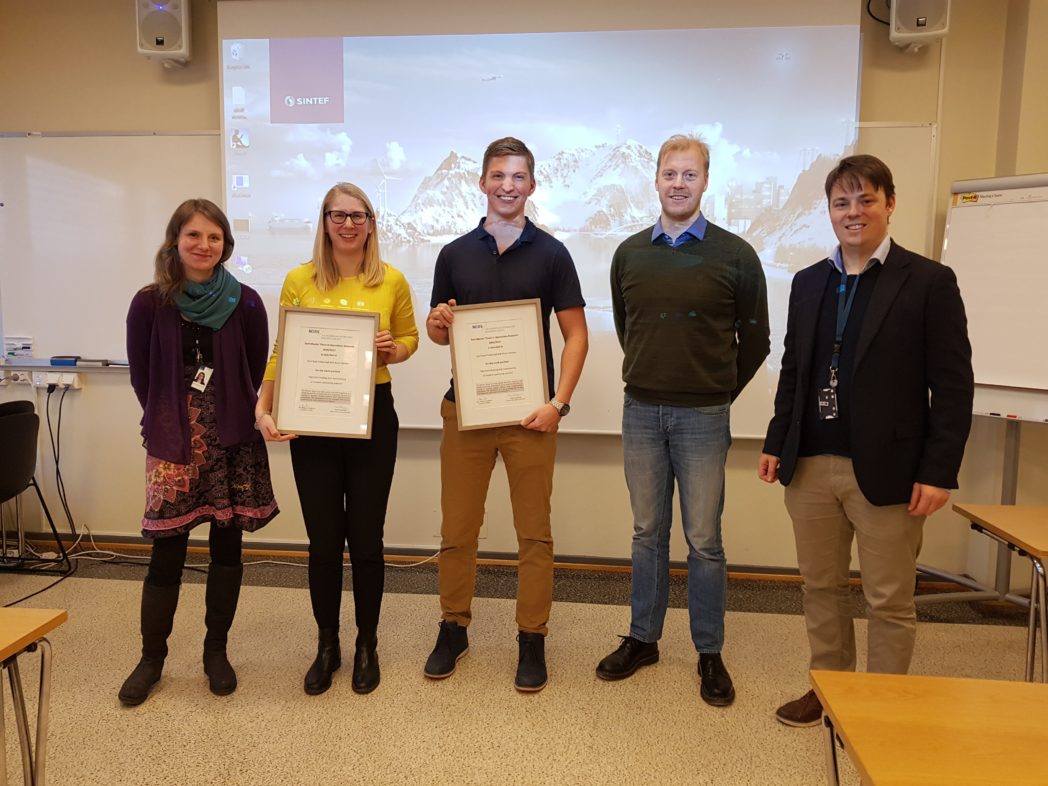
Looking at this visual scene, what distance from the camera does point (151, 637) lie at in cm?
236

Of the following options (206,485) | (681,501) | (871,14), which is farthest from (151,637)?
(871,14)

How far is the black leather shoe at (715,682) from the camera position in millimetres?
2361

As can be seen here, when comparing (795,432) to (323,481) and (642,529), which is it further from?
(323,481)

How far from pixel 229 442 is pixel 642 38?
2.73m

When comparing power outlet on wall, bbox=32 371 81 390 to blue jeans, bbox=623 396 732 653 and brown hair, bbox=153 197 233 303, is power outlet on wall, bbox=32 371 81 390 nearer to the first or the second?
brown hair, bbox=153 197 233 303

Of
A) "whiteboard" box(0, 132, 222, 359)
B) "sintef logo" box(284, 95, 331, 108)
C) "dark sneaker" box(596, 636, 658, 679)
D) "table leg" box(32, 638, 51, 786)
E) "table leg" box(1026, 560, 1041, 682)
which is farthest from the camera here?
"whiteboard" box(0, 132, 222, 359)

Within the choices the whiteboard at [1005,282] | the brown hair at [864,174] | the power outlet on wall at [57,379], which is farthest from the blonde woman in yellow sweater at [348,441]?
the whiteboard at [1005,282]

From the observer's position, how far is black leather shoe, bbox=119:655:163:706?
2.32m

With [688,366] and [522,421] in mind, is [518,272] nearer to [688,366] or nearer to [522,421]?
[522,421]

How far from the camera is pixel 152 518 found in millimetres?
2213

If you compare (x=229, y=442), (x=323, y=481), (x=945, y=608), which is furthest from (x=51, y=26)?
(x=945, y=608)

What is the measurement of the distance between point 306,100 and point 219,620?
Answer: 261cm

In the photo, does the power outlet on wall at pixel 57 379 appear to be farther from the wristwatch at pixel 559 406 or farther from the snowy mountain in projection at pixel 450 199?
the wristwatch at pixel 559 406

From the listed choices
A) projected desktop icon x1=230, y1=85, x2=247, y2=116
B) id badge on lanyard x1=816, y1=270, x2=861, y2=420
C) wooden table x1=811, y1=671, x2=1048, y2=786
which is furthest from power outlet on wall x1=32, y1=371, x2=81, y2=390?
wooden table x1=811, y1=671, x2=1048, y2=786
